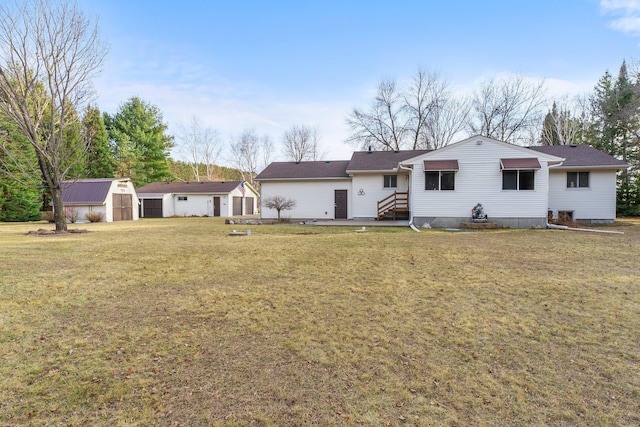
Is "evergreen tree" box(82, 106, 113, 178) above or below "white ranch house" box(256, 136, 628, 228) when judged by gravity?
above

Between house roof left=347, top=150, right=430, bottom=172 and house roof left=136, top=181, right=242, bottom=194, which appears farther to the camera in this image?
house roof left=136, top=181, right=242, bottom=194

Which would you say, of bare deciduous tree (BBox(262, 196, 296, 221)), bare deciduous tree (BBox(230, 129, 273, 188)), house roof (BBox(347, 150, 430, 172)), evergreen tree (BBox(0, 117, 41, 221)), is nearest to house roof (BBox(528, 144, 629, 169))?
house roof (BBox(347, 150, 430, 172))

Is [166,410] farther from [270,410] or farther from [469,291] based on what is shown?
[469,291]

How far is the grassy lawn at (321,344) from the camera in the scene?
224cm

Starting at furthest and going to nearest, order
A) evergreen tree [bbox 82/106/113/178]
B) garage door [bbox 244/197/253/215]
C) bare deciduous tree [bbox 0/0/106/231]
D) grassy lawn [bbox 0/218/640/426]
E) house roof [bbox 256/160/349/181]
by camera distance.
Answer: garage door [bbox 244/197/253/215]
evergreen tree [bbox 82/106/113/178]
house roof [bbox 256/160/349/181]
bare deciduous tree [bbox 0/0/106/231]
grassy lawn [bbox 0/218/640/426]

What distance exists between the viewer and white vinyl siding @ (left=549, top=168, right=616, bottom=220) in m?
14.8

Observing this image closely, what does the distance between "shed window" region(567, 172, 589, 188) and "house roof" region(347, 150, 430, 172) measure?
8120mm

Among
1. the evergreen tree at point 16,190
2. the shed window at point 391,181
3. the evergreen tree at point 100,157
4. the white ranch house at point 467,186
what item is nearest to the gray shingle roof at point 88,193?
the evergreen tree at point 16,190

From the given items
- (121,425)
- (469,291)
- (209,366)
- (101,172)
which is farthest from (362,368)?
(101,172)

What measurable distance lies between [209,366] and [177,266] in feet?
13.8

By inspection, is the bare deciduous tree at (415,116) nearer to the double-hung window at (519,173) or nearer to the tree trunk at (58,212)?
the double-hung window at (519,173)

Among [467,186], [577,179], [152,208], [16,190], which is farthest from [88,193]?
[577,179]

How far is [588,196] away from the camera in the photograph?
15.0m

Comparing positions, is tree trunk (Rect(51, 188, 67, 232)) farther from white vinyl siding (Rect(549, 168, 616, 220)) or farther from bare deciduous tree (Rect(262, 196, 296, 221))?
white vinyl siding (Rect(549, 168, 616, 220))
